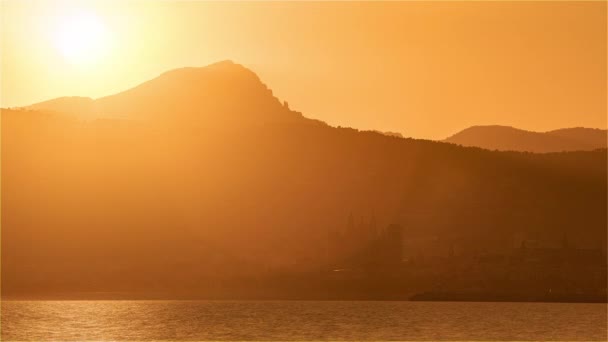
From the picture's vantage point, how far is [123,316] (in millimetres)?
188375

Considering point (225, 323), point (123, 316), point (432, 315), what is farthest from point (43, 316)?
point (432, 315)

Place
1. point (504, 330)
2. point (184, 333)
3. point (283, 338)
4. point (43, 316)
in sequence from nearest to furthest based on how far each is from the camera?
1. point (283, 338)
2. point (184, 333)
3. point (504, 330)
4. point (43, 316)

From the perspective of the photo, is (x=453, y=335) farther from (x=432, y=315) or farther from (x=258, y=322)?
(x=432, y=315)

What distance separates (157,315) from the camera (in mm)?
194750

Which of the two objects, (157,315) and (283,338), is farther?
(157,315)

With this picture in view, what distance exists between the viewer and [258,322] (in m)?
171

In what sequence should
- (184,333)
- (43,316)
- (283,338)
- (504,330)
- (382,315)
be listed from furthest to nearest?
(382,315), (43,316), (504,330), (184,333), (283,338)

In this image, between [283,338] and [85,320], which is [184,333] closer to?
[283,338]

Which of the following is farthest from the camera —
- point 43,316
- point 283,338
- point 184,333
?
point 43,316

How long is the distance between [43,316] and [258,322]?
33.4 meters

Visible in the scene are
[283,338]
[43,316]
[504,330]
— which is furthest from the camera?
[43,316]

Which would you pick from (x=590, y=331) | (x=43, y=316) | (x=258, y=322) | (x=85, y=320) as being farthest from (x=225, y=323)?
(x=590, y=331)

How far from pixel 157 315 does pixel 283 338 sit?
60.1 metres

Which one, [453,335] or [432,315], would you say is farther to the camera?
[432,315]
